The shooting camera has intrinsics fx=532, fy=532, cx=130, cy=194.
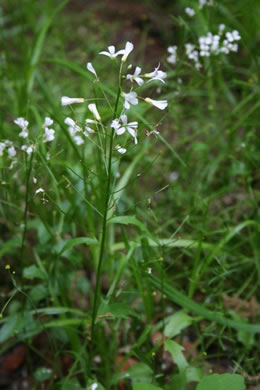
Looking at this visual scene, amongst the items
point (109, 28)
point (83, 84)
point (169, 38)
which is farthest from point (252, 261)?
point (109, 28)

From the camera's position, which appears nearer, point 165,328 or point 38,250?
point 165,328

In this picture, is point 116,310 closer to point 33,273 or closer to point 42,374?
point 33,273

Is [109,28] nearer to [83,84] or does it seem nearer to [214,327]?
[83,84]

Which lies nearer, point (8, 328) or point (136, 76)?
point (136, 76)

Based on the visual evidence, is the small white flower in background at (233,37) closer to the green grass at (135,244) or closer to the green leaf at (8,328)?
the green grass at (135,244)

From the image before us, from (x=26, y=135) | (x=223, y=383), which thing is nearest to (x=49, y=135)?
(x=26, y=135)

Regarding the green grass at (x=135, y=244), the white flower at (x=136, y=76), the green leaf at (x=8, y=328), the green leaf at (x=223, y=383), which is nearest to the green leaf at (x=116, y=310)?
the green grass at (x=135, y=244)

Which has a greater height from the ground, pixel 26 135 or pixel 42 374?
pixel 26 135
